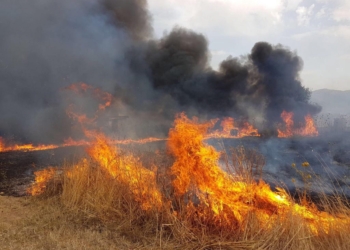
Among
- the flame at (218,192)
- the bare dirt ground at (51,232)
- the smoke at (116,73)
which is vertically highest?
the smoke at (116,73)

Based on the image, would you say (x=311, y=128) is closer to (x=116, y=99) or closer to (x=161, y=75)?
(x=161, y=75)

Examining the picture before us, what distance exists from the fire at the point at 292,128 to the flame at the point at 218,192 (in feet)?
66.6

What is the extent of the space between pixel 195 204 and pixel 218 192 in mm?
496

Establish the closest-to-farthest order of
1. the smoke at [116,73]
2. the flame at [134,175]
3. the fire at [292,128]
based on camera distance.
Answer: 1. the flame at [134,175]
2. the smoke at [116,73]
3. the fire at [292,128]

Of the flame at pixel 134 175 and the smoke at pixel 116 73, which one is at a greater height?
the smoke at pixel 116 73

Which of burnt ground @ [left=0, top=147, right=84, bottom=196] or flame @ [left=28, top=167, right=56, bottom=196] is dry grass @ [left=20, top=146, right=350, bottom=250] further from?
burnt ground @ [left=0, top=147, right=84, bottom=196]

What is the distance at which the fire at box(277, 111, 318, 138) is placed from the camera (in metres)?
24.8

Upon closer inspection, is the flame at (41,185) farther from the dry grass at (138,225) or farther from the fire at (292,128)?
the fire at (292,128)

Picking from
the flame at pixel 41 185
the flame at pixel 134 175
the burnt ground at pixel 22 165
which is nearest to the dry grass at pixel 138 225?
the flame at pixel 134 175

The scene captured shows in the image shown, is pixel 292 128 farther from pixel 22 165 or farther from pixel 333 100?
pixel 333 100

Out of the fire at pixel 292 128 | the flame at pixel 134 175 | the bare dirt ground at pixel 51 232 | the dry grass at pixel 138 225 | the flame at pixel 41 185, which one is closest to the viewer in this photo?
the dry grass at pixel 138 225

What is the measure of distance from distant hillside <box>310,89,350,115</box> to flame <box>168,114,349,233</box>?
Answer: 8010 centimetres

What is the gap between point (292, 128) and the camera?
25.6m

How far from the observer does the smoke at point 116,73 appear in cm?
1841
